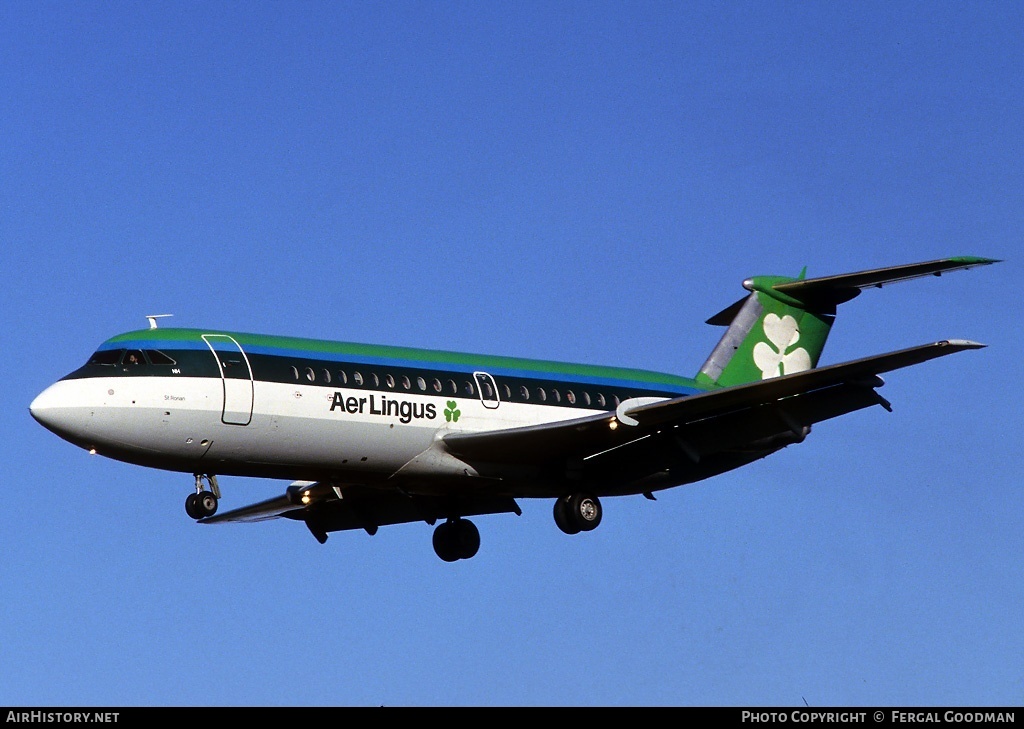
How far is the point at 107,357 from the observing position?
33344 mm

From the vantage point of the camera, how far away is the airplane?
33.0m

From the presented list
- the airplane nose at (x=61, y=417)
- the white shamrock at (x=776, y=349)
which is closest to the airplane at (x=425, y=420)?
the airplane nose at (x=61, y=417)

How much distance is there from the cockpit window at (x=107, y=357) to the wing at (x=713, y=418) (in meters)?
7.33

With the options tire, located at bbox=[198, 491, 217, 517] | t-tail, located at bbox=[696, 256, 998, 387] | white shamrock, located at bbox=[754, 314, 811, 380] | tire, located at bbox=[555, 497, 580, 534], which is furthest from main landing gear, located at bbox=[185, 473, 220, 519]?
white shamrock, located at bbox=[754, 314, 811, 380]

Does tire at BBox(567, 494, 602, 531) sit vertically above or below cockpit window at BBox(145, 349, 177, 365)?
below

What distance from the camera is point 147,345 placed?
33500 millimetres

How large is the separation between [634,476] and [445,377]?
5453mm

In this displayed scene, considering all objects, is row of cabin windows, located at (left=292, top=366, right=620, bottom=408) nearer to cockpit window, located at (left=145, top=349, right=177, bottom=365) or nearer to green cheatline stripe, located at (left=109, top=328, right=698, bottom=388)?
green cheatline stripe, located at (left=109, top=328, right=698, bottom=388)

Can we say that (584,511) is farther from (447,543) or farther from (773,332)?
(773,332)

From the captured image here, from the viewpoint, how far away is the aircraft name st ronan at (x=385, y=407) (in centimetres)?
3459

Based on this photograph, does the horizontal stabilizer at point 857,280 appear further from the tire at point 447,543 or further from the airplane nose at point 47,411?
the airplane nose at point 47,411

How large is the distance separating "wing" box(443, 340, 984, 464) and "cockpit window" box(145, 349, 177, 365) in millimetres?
6366

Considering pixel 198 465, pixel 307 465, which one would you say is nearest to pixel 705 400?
pixel 307 465
